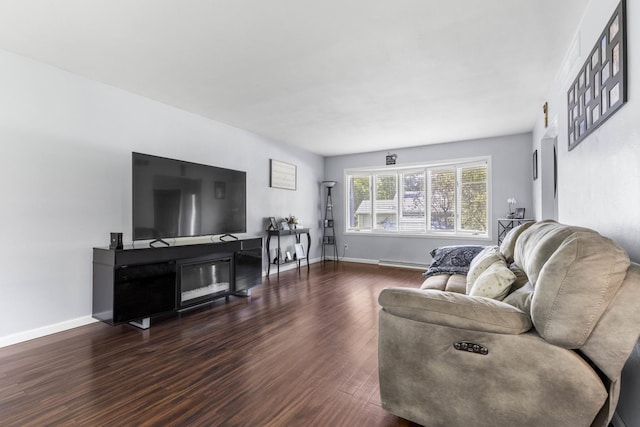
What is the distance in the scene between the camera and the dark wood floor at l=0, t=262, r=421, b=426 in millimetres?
1713

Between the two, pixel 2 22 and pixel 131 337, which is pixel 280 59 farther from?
pixel 131 337

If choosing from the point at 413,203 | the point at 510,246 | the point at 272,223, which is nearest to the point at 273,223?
the point at 272,223

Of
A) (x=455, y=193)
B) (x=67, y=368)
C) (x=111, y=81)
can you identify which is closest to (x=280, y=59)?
(x=111, y=81)

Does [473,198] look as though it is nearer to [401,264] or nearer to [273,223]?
[401,264]

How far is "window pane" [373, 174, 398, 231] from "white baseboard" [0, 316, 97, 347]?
5182 mm

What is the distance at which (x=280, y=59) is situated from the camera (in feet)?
8.90

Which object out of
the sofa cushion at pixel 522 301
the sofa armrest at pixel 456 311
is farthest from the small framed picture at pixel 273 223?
the sofa cushion at pixel 522 301

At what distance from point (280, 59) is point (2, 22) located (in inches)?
77.1

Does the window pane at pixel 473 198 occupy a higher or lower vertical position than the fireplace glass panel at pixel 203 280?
higher

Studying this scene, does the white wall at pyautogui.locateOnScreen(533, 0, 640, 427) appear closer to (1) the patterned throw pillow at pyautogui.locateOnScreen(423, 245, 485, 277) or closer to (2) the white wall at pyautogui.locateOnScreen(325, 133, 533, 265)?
(1) the patterned throw pillow at pyautogui.locateOnScreen(423, 245, 485, 277)

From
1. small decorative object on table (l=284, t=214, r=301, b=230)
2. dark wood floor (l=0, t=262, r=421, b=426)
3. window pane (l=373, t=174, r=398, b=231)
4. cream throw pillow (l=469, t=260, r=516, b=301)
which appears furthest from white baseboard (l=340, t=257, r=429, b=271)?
cream throw pillow (l=469, t=260, r=516, b=301)

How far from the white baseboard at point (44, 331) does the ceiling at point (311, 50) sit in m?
2.36

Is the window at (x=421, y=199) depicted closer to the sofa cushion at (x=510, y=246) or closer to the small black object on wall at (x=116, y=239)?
the sofa cushion at (x=510, y=246)

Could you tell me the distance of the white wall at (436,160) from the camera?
5297 mm
